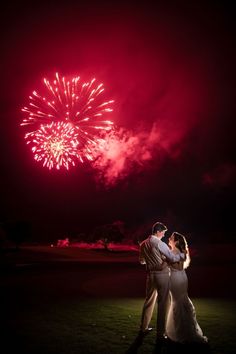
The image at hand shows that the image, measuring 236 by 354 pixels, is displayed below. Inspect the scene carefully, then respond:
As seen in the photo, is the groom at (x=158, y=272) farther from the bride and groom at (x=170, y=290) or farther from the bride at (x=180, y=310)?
the bride at (x=180, y=310)

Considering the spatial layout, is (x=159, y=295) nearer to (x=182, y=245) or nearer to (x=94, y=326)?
(x=182, y=245)

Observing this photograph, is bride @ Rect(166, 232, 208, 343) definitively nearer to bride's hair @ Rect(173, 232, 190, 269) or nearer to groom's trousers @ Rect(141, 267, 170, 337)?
bride's hair @ Rect(173, 232, 190, 269)

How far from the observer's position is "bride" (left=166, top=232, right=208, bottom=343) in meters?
7.77

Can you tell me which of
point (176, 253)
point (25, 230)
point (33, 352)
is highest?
point (25, 230)

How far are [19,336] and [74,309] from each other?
343cm

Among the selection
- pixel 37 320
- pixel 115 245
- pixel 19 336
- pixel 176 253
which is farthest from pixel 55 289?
pixel 115 245

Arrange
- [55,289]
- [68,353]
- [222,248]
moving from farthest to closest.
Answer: [222,248] → [55,289] → [68,353]

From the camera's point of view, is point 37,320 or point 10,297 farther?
point 10,297

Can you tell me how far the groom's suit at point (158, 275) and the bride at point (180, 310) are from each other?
0.14 m

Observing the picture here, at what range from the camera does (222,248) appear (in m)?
66.5

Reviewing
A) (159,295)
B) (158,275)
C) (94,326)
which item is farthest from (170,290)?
(94,326)

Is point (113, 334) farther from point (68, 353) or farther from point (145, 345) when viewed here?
point (68, 353)

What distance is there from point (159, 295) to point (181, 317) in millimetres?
648

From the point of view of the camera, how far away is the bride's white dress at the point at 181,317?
775 centimetres
